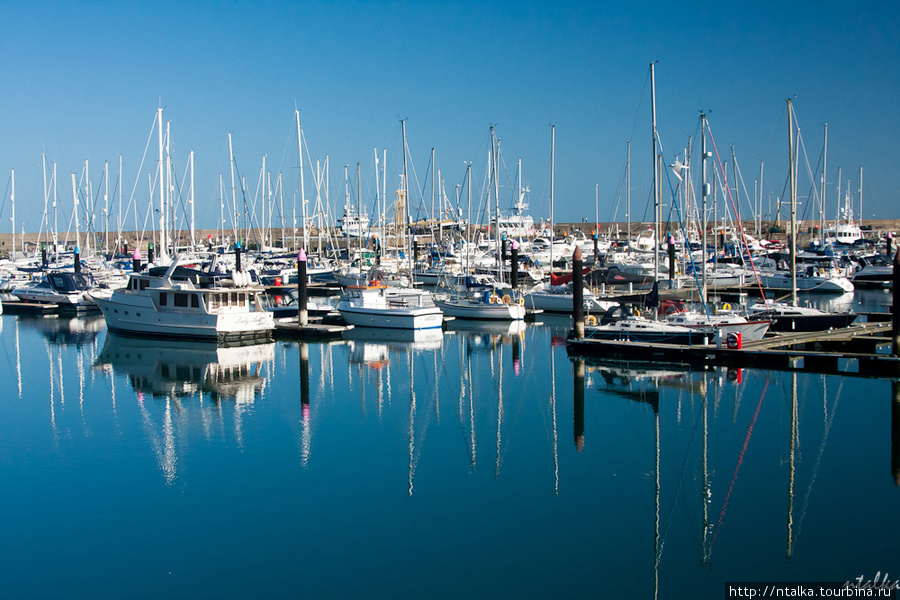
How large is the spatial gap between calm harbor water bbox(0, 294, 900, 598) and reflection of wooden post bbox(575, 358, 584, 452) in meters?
0.10

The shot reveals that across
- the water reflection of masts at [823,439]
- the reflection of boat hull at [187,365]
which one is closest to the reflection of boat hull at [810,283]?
the water reflection of masts at [823,439]

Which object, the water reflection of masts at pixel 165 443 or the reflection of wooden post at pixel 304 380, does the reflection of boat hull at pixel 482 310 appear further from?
the water reflection of masts at pixel 165 443

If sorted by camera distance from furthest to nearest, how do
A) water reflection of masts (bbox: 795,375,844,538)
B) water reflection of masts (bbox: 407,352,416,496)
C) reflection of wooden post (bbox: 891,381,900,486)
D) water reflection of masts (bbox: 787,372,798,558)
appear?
water reflection of masts (bbox: 407,352,416,496)
reflection of wooden post (bbox: 891,381,900,486)
water reflection of masts (bbox: 795,375,844,538)
water reflection of masts (bbox: 787,372,798,558)

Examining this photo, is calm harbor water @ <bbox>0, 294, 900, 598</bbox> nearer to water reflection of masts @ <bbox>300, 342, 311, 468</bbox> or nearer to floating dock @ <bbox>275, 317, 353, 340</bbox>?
water reflection of masts @ <bbox>300, 342, 311, 468</bbox>

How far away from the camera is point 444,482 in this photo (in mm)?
15586

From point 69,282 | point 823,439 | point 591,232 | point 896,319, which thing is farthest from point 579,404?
point 591,232

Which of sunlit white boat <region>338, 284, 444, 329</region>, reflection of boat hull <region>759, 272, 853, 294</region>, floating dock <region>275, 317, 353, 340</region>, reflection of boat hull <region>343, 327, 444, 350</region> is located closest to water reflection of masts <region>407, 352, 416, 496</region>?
reflection of boat hull <region>343, 327, 444, 350</region>

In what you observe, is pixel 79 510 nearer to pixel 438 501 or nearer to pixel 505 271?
pixel 438 501

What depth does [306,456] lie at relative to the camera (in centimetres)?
1731

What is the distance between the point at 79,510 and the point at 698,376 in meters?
17.0

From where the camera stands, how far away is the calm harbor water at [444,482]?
11672mm

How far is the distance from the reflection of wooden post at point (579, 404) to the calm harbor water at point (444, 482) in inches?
3.8

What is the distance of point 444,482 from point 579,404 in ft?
24.5

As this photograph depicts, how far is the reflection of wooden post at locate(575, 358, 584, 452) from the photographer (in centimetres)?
1862
